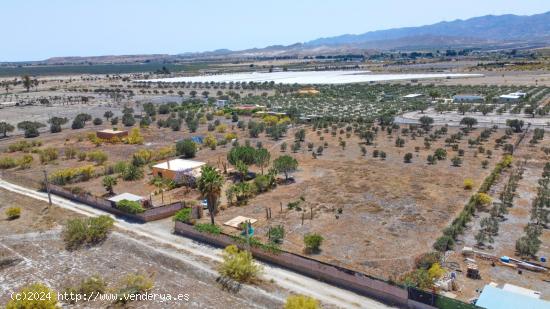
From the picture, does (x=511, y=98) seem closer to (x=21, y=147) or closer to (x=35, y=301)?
(x=21, y=147)

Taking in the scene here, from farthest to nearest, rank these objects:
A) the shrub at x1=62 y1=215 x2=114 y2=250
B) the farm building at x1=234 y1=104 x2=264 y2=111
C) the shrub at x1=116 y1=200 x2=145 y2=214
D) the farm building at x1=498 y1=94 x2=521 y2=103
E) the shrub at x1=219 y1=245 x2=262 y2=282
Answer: the farm building at x1=234 y1=104 x2=264 y2=111, the farm building at x1=498 y1=94 x2=521 y2=103, the shrub at x1=116 y1=200 x2=145 y2=214, the shrub at x1=62 y1=215 x2=114 y2=250, the shrub at x1=219 y1=245 x2=262 y2=282

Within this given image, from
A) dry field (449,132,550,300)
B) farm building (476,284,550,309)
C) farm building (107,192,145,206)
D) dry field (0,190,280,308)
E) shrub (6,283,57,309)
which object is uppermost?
shrub (6,283,57,309)

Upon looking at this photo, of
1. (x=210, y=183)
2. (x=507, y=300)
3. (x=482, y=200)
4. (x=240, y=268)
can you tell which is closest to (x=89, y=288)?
(x=240, y=268)

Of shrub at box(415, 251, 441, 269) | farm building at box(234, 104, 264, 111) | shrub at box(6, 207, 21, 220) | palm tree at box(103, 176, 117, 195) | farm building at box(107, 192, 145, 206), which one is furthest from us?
farm building at box(234, 104, 264, 111)

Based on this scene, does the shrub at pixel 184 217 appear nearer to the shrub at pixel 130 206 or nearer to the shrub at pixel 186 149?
the shrub at pixel 130 206

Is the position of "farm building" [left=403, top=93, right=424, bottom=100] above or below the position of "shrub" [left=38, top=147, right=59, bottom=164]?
below

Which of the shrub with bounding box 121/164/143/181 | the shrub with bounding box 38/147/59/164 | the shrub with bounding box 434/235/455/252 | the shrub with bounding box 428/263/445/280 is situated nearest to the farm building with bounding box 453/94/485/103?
the shrub with bounding box 121/164/143/181

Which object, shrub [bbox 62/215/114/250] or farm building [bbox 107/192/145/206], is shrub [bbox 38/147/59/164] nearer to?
farm building [bbox 107/192/145/206]
